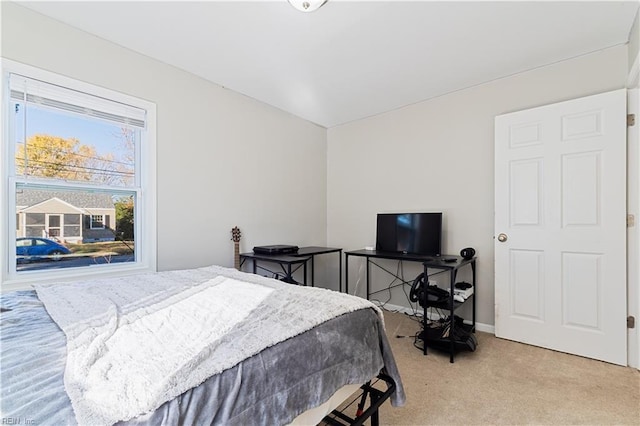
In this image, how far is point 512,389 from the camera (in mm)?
1931

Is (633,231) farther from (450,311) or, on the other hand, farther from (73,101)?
(73,101)

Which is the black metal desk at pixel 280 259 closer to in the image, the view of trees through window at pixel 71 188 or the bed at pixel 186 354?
the view of trees through window at pixel 71 188

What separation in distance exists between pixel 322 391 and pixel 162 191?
2.24 meters

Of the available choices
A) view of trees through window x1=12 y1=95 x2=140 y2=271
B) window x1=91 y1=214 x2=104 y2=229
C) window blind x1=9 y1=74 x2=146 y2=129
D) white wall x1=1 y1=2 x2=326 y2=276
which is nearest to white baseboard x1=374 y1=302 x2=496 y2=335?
white wall x1=1 y1=2 x2=326 y2=276

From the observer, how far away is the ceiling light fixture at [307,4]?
185 cm

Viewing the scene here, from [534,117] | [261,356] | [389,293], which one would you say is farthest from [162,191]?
[534,117]

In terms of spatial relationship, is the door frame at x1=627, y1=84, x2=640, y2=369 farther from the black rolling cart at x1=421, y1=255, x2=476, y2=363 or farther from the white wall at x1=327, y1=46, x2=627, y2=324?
the black rolling cart at x1=421, y1=255, x2=476, y2=363

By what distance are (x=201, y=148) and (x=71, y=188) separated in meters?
1.07

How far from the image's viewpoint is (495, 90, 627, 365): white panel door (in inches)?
89.7

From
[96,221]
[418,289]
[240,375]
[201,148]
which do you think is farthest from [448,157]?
[96,221]

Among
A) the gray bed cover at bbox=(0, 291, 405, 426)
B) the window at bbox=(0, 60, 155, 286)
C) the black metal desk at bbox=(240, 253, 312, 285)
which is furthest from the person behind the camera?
the black metal desk at bbox=(240, 253, 312, 285)

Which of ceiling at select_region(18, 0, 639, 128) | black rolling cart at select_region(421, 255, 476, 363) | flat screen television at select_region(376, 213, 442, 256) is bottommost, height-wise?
black rolling cart at select_region(421, 255, 476, 363)

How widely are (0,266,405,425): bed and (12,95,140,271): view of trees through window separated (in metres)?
0.69

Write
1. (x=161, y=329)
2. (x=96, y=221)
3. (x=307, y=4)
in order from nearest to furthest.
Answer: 1. (x=161, y=329)
2. (x=307, y=4)
3. (x=96, y=221)
